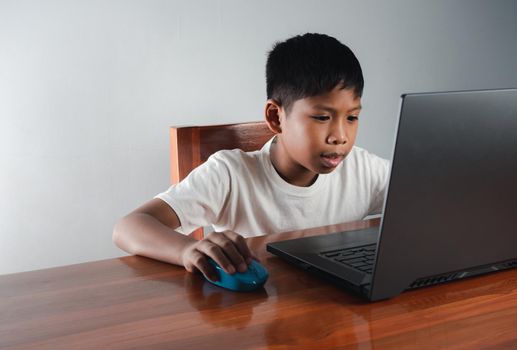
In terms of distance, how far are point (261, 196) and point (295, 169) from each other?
9cm

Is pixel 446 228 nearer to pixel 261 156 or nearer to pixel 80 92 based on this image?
pixel 261 156

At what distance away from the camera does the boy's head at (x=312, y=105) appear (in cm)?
108

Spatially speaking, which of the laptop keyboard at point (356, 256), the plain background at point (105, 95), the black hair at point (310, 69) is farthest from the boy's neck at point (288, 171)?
the plain background at point (105, 95)

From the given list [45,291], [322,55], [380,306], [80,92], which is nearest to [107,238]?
[80,92]

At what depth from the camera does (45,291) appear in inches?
27.5

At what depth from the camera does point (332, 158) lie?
1.07 meters

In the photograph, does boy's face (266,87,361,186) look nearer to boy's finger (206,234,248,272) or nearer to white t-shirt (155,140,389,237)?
white t-shirt (155,140,389,237)

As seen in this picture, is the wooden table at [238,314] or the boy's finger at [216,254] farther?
the boy's finger at [216,254]

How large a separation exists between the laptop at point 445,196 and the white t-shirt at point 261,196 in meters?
0.49

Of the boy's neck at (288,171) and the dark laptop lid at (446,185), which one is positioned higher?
the dark laptop lid at (446,185)

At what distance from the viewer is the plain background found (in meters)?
1.70

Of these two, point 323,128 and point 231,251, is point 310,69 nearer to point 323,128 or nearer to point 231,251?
point 323,128

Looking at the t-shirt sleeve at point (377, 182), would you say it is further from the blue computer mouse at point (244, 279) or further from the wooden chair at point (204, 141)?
the blue computer mouse at point (244, 279)

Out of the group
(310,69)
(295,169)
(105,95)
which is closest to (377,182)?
(295,169)
